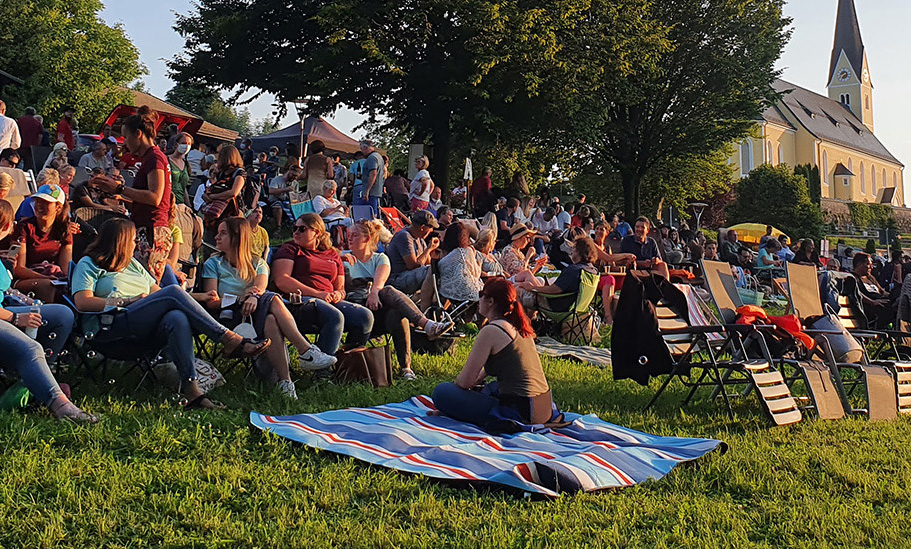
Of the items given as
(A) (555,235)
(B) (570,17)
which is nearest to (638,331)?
(A) (555,235)

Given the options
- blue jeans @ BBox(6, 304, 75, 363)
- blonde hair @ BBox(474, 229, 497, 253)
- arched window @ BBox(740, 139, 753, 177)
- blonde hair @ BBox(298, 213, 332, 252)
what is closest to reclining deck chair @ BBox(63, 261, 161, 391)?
blue jeans @ BBox(6, 304, 75, 363)

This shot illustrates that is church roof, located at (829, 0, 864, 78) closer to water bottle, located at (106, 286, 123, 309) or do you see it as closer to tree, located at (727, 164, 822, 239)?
tree, located at (727, 164, 822, 239)

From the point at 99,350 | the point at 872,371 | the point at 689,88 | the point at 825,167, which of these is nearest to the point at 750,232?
the point at 689,88

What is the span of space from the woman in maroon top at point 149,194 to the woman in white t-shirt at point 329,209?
6.07m

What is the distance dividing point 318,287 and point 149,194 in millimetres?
1527

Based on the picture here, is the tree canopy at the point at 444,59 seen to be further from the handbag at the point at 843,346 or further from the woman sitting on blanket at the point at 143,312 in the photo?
the woman sitting on blanket at the point at 143,312

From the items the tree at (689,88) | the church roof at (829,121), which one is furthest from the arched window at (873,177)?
the tree at (689,88)

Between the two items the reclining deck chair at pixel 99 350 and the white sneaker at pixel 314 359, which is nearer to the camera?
the reclining deck chair at pixel 99 350

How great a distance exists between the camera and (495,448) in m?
5.18

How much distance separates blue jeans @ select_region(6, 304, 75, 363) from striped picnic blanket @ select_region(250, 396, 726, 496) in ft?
4.21

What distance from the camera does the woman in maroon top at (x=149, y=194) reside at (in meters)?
6.83

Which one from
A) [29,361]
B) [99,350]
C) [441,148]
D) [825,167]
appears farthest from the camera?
[825,167]

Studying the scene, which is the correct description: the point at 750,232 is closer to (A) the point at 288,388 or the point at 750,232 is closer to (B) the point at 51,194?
(A) the point at 288,388

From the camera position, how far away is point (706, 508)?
431 centimetres
